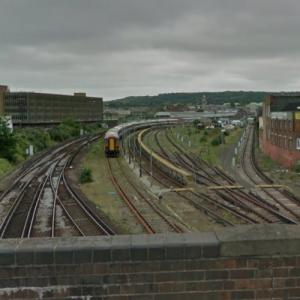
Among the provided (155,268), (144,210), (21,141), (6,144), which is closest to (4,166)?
(6,144)

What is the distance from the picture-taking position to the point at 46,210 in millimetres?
24391

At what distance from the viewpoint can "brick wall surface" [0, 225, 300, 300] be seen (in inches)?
182

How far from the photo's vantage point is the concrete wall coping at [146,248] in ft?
15.1

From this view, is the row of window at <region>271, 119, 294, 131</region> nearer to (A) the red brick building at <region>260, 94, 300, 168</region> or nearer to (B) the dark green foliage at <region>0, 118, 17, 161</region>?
(A) the red brick building at <region>260, 94, 300, 168</region>

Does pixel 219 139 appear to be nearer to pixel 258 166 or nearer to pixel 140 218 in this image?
pixel 258 166

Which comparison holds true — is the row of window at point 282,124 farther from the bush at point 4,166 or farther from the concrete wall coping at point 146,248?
the concrete wall coping at point 146,248

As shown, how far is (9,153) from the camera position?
49906 millimetres

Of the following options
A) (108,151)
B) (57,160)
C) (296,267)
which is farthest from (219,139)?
(296,267)

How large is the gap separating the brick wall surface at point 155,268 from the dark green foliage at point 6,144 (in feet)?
152

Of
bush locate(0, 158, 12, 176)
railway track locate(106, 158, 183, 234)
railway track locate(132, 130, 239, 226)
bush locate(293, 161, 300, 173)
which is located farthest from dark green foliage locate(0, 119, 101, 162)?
bush locate(293, 161, 300, 173)

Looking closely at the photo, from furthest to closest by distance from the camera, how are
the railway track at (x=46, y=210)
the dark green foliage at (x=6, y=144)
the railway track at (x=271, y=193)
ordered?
the dark green foliage at (x=6, y=144) < the railway track at (x=271, y=193) < the railway track at (x=46, y=210)

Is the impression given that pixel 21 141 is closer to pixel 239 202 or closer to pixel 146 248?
pixel 239 202

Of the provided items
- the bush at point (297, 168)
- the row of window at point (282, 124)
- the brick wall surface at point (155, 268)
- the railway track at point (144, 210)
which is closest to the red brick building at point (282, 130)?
the row of window at point (282, 124)

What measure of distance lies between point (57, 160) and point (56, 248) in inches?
1805
